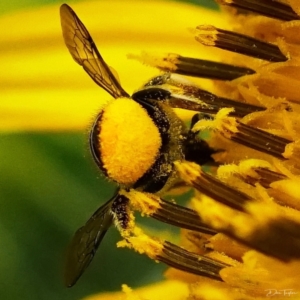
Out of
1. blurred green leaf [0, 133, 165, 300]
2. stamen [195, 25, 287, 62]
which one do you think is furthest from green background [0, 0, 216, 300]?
stamen [195, 25, 287, 62]

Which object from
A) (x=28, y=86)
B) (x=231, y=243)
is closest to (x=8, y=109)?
(x=28, y=86)

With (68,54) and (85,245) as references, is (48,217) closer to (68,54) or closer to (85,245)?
(68,54)

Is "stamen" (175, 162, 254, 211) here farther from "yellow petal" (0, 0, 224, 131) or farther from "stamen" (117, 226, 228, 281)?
"yellow petal" (0, 0, 224, 131)

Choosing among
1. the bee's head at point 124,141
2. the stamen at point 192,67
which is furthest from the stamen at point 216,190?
the stamen at point 192,67

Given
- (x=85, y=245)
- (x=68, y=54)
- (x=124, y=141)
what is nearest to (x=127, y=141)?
(x=124, y=141)

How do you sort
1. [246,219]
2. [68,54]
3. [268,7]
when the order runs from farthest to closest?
[68,54], [268,7], [246,219]

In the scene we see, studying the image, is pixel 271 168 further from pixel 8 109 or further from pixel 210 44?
pixel 8 109

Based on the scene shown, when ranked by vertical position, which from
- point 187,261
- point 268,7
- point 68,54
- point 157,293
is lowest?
point 157,293
